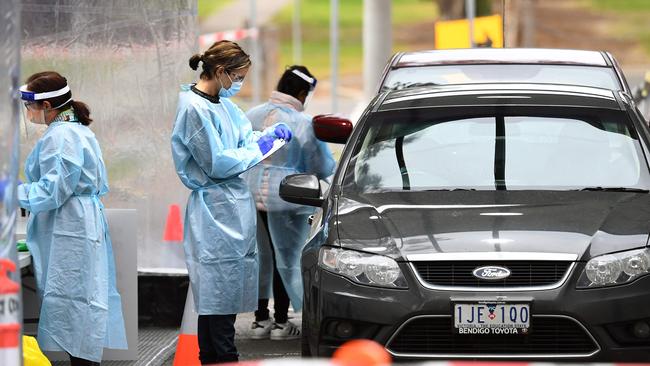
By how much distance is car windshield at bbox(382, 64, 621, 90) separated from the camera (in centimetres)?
817

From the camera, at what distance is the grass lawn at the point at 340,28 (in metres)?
52.4

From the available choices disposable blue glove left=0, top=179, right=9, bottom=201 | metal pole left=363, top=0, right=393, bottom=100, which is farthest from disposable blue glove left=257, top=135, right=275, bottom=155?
metal pole left=363, top=0, right=393, bottom=100

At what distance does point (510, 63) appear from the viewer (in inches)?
334

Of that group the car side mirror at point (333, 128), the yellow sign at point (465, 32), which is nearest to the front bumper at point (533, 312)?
the car side mirror at point (333, 128)

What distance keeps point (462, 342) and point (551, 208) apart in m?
0.85

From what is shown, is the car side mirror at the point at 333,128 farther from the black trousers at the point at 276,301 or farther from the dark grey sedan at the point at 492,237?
the dark grey sedan at the point at 492,237

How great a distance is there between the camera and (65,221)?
288 inches

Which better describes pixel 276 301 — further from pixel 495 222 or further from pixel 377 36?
pixel 377 36

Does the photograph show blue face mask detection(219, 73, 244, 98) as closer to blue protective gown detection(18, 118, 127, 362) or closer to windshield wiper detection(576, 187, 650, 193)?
blue protective gown detection(18, 118, 127, 362)

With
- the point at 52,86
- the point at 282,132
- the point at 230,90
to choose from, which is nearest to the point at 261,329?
the point at 282,132

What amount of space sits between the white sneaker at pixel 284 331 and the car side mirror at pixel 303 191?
1.87 meters

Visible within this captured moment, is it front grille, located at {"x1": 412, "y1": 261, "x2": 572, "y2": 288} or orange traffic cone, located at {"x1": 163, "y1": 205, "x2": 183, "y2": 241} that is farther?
orange traffic cone, located at {"x1": 163, "y1": 205, "x2": 183, "y2": 241}

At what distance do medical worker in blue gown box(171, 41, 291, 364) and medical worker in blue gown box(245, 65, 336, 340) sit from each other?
139 cm

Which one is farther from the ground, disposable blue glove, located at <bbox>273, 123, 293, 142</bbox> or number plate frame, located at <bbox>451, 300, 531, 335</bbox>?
disposable blue glove, located at <bbox>273, 123, 293, 142</bbox>
